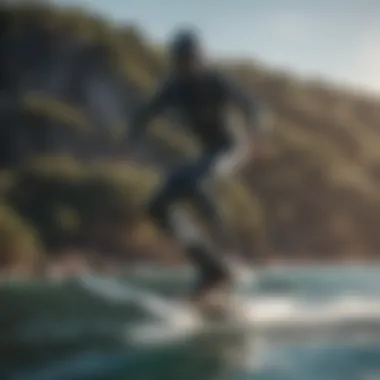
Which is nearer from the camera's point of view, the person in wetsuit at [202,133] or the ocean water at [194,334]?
the ocean water at [194,334]

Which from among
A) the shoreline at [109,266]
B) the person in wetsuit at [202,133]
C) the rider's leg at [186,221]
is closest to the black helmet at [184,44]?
the person in wetsuit at [202,133]

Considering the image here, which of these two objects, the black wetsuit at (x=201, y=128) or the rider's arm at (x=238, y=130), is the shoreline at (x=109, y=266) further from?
the rider's arm at (x=238, y=130)

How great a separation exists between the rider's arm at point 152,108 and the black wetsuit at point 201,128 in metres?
0.02

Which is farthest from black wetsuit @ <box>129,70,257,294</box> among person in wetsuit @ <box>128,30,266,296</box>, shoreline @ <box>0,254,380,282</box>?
shoreline @ <box>0,254,380,282</box>

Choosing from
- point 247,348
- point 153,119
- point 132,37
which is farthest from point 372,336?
point 132,37

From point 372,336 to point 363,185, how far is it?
339 mm

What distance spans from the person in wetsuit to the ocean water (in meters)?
0.07

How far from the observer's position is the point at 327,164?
1701 millimetres

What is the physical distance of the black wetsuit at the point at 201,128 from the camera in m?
1.63

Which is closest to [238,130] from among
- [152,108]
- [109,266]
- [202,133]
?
[202,133]

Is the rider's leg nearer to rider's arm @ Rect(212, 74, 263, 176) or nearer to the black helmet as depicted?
rider's arm @ Rect(212, 74, 263, 176)

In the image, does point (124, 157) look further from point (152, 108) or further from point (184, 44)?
point (184, 44)

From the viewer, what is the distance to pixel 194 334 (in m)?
1.55

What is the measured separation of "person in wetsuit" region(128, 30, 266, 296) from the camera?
1.62 metres
